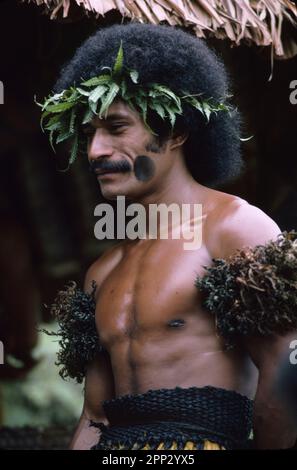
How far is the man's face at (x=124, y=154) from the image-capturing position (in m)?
3.71

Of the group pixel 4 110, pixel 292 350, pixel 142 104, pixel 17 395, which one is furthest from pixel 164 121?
pixel 17 395

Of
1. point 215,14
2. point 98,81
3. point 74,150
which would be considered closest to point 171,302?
point 74,150

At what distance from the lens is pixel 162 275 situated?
11.8 ft

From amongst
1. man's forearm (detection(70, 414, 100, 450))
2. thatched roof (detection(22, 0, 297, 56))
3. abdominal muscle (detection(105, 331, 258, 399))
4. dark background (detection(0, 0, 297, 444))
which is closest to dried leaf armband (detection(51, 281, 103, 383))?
man's forearm (detection(70, 414, 100, 450))

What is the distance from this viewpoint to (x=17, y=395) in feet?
25.3

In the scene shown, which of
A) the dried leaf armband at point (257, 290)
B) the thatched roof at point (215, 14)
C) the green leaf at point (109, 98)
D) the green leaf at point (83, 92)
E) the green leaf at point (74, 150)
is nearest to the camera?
the dried leaf armband at point (257, 290)

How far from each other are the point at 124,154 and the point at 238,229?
53 centimetres

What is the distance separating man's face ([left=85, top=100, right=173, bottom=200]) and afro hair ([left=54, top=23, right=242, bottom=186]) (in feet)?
0.28

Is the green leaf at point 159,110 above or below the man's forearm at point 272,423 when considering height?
above

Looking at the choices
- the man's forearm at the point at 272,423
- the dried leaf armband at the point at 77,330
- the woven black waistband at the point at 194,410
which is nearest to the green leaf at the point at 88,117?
the dried leaf armband at the point at 77,330

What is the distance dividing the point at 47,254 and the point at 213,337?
129 inches

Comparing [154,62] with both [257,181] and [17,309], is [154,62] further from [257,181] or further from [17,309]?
[17,309]

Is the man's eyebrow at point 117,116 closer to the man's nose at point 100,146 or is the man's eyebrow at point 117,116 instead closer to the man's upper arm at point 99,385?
the man's nose at point 100,146

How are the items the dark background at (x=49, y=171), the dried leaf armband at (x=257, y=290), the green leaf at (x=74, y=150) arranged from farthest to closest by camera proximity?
the dark background at (x=49, y=171)
the green leaf at (x=74, y=150)
the dried leaf armband at (x=257, y=290)
